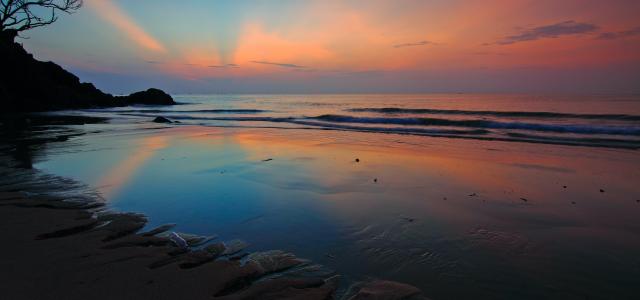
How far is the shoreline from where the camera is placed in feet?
8.13

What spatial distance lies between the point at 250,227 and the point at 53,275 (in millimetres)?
1778

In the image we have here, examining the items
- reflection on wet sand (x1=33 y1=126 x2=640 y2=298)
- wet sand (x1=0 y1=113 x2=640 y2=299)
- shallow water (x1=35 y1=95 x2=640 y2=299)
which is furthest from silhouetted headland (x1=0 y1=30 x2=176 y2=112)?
reflection on wet sand (x1=33 y1=126 x2=640 y2=298)

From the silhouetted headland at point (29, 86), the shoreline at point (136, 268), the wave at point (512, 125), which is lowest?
the shoreline at point (136, 268)

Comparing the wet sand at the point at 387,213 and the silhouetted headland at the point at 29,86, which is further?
the silhouetted headland at the point at 29,86

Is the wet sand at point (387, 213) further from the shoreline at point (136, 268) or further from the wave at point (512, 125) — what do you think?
the wave at point (512, 125)

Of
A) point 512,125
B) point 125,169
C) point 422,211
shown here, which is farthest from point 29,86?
point 512,125

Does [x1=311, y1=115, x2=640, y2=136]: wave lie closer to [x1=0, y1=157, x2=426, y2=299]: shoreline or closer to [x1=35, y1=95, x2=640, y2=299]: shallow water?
[x1=35, y1=95, x2=640, y2=299]: shallow water

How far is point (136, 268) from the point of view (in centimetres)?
281

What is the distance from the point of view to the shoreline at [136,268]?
2.48 m

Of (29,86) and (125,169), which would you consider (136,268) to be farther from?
(29,86)

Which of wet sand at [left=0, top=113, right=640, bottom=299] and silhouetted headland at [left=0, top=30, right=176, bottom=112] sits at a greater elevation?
silhouetted headland at [left=0, top=30, right=176, bottom=112]

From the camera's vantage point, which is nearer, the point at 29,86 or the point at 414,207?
the point at 414,207

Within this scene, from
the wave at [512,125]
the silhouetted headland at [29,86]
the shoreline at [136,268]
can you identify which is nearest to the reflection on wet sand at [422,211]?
the shoreline at [136,268]

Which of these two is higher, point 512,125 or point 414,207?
point 512,125
